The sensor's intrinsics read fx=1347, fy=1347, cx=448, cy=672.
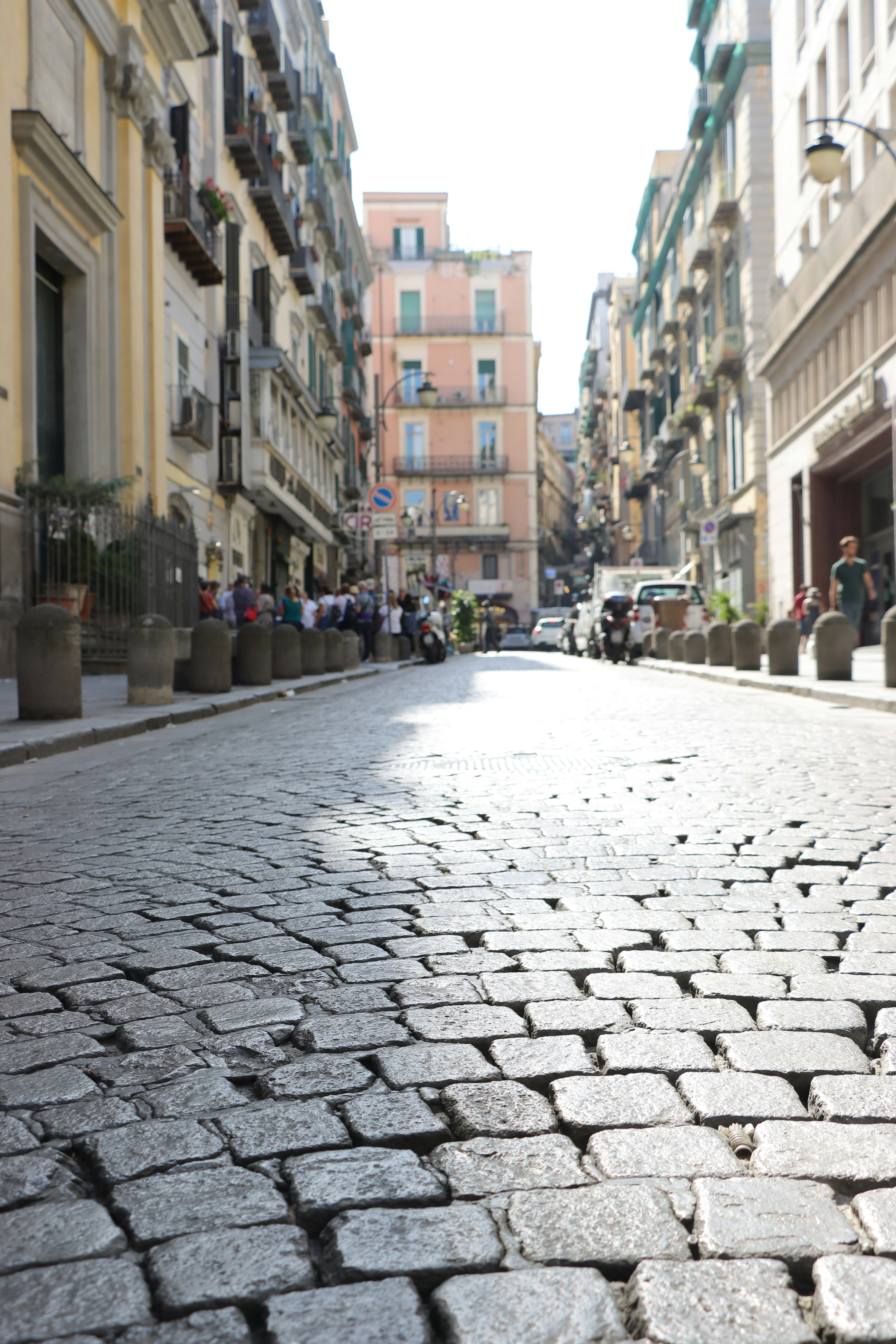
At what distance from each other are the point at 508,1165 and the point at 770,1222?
42cm

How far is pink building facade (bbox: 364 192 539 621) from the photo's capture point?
74.7m

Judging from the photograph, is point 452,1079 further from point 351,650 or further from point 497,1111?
point 351,650

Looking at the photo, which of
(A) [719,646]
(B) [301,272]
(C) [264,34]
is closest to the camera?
(A) [719,646]

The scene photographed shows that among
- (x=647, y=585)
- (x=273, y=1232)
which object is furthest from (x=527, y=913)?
(x=647, y=585)

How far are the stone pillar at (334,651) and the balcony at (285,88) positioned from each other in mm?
20641

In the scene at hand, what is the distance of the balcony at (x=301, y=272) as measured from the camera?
40.1m

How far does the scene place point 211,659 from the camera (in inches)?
587

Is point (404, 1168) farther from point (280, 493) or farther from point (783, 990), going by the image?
point (280, 493)

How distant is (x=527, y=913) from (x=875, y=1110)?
5.40ft

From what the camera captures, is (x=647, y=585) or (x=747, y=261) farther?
(x=747, y=261)

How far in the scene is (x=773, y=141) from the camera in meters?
36.0

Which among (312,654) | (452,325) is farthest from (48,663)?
(452,325)

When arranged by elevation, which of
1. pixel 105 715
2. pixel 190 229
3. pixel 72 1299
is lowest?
pixel 72 1299

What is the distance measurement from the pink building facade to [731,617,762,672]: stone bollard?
54771 millimetres
